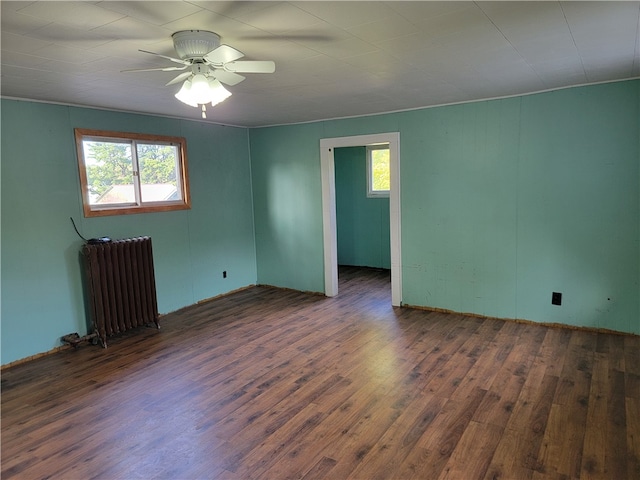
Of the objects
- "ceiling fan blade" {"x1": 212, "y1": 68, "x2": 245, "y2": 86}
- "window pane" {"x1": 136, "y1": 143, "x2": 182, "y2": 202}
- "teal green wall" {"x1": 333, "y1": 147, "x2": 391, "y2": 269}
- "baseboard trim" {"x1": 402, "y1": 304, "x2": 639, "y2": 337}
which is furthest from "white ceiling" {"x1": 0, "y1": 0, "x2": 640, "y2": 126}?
"teal green wall" {"x1": 333, "y1": 147, "x2": 391, "y2": 269}

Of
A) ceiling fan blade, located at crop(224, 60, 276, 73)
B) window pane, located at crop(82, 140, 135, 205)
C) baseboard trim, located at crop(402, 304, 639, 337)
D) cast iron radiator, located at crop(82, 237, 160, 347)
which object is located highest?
ceiling fan blade, located at crop(224, 60, 276, 73)

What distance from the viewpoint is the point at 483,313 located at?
14.6ft

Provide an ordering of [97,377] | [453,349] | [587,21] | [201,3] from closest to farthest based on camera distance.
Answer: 1. [201,3]
2. [587,21]
3. [97,377]
4. [453,349]

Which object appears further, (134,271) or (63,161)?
(134,271)

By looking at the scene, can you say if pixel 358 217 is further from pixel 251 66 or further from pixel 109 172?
pixel 251 66

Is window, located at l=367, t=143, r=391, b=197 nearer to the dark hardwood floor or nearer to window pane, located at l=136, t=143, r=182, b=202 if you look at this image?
the dark hardwood floor

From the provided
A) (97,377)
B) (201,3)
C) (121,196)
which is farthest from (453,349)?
(121,196)

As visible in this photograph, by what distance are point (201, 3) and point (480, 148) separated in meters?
3.31

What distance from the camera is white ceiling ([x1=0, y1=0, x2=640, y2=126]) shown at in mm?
1894

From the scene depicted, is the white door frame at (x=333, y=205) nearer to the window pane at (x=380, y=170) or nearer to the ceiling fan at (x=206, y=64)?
the window pane at (x=380, y=170)

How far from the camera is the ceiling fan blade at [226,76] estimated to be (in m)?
2.41

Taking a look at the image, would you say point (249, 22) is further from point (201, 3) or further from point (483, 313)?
point (483, 313)

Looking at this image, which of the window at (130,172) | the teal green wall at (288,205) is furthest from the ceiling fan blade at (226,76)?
the teal green wall at (288,205)

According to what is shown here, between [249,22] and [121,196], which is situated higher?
[249,22]
